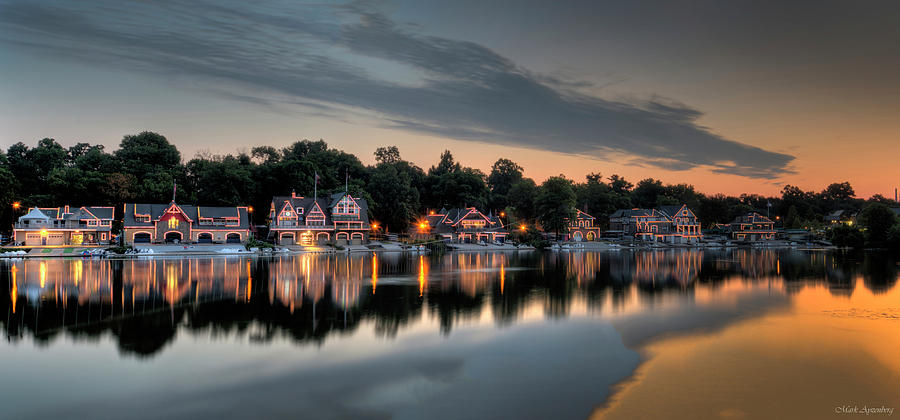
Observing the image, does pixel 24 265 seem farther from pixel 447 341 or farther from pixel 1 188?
pixel 447 341

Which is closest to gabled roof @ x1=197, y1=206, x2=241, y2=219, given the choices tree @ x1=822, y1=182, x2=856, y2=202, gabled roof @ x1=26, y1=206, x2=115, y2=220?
gabled roof @ x1=26, y1=206, x2=115, y2=220

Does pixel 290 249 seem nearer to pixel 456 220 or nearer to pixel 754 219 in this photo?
pixel 456 220

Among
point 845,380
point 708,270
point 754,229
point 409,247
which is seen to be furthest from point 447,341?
point 754,229

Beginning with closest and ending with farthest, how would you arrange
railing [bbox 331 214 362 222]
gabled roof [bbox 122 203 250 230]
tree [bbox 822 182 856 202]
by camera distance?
gabled roof [bbox 122 203 250 230] < railing [bbox 331 214 362 222] < tree [bbox 822 182 856 202]

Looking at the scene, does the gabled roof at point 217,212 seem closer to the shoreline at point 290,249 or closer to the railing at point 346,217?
the shoreline at point 290,249

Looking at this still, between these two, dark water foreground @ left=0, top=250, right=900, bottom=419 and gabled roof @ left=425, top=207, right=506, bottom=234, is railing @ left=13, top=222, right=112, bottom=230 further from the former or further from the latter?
gabled roof @ left=425, top=207, right=506, bottom=234

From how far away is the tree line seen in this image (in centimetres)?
6606

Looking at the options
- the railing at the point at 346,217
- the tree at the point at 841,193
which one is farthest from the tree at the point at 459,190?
the tree at the point at 841,193

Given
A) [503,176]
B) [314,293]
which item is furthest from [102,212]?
[503,176]

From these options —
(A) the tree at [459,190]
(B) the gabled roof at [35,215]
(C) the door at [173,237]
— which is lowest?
(C) the door at [173,237]

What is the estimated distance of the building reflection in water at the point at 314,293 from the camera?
18.3m

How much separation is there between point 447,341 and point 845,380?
1091 cm

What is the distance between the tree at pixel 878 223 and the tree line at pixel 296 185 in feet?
100

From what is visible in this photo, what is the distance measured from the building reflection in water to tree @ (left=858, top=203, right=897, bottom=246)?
39.2 m
